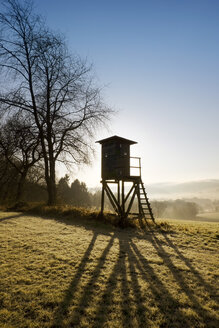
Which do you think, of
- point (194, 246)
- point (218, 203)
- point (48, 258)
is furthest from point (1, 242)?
point (218, 203)

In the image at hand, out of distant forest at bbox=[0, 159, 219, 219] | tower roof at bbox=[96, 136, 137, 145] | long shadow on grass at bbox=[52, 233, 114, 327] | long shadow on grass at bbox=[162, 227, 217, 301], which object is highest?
tower roof at bbox=[96, 136, 137, 145]

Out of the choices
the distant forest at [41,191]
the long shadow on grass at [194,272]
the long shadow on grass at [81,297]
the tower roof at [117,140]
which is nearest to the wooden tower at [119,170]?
the tower roof at [117,140]

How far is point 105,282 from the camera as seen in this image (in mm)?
4625

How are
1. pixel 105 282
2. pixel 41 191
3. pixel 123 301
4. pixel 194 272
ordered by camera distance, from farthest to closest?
pixel 41 191 → pixel 194 272 → pixel 105 282 → pixel 123 301

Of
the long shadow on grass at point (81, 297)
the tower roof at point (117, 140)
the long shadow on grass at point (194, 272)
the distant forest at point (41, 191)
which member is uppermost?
the tower roof at point (117, 140)

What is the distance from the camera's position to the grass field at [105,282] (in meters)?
3.37

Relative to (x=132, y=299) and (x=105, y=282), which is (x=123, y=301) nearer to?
(x=132, y=299)

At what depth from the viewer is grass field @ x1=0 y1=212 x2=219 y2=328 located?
3.37 m

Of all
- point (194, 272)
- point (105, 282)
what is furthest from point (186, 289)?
point (105, 282)

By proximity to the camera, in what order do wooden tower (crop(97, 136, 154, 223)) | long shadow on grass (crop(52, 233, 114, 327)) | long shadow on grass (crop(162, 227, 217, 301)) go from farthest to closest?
wooden tower (crop(97, 136, 154, 223))
long shadow on grass (crop(162, 227, 217, 301))
long shadow on grass (crop(52, 233, 114, 327))

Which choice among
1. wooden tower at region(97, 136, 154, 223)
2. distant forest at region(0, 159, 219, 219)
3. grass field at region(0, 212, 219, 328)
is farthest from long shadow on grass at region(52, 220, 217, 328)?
distant forest at region(0, 159, 219, 219)

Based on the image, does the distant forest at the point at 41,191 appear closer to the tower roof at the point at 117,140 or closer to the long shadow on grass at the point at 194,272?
the tower roof at the point at 117,140

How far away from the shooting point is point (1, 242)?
7258 millimetres

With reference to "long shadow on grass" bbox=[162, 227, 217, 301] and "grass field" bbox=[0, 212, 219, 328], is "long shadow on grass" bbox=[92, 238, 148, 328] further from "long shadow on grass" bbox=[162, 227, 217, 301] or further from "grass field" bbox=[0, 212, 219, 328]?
"long shadow on grass" bbox=[162, 227, 217, 301]
